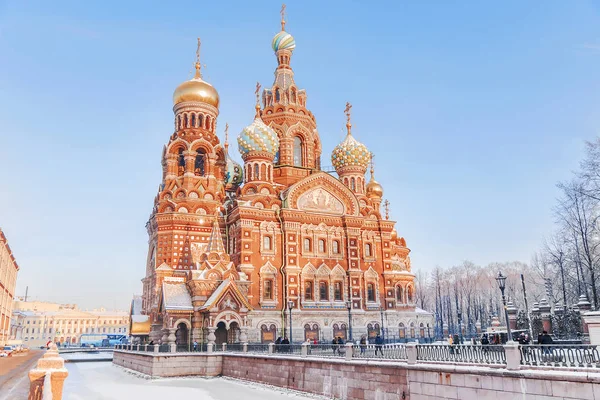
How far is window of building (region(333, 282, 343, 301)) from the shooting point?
116 ft

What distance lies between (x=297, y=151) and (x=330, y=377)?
2518cm

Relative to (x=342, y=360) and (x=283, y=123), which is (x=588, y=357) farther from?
(x=283, y=123)

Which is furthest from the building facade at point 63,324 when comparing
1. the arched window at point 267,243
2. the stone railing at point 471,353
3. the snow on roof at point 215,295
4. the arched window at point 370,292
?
the stone railing at point 471,353

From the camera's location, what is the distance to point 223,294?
29125 millimetres

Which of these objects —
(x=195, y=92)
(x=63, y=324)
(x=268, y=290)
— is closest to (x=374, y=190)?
(x=268, y=290)

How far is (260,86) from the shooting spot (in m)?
42.0

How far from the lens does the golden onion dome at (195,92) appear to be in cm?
3947

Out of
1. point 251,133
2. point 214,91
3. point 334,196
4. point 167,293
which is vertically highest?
point 214,91

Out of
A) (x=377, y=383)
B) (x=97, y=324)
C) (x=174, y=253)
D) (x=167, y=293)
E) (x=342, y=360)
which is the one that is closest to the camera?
(x=377, y=383)

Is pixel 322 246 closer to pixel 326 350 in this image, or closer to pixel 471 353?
pixel 326 350

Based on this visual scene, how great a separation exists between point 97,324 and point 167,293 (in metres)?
92.8

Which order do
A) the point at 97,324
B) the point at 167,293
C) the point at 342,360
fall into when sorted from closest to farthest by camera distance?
1. the point at 342,360
2. the point at 167,293
3. the point at 97,324

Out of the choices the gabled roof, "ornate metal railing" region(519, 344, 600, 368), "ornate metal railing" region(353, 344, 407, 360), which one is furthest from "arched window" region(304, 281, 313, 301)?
"ornate metal railing" region(519, 344, 600, 368)

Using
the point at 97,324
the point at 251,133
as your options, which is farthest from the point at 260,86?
the point at 97,324
